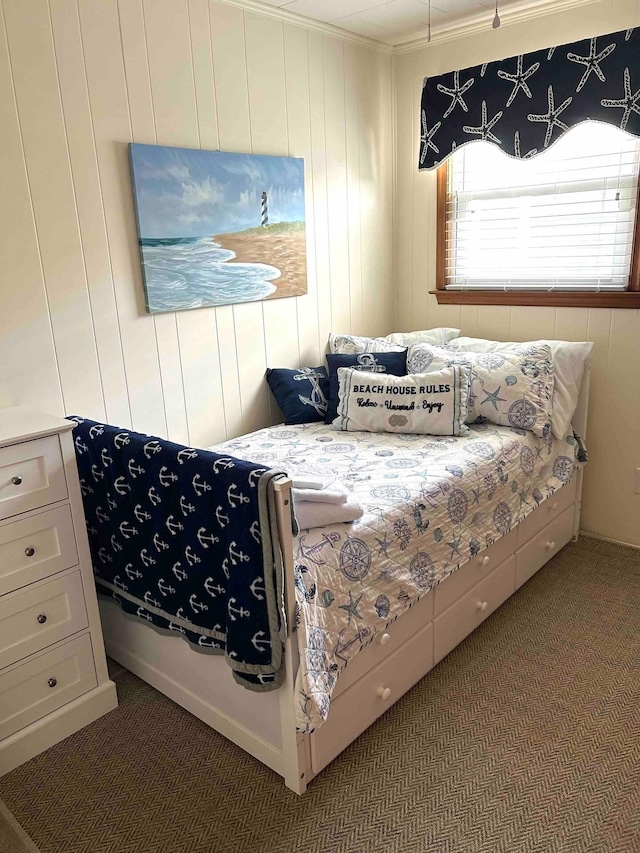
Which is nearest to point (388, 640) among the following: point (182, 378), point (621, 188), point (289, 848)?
point (289, 848)

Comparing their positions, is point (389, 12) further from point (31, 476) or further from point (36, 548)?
point (36, 548)

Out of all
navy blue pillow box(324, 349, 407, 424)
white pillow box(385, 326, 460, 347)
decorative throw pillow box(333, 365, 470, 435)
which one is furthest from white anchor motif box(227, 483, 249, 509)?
white pillow box(385, 326, 460, 347)

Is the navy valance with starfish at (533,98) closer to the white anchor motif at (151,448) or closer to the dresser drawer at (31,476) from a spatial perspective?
the white anchor motif at (151,448)

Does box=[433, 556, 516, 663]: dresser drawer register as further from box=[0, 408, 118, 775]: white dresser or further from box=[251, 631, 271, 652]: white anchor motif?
box=[0, 408, 118, 775]: white dresser

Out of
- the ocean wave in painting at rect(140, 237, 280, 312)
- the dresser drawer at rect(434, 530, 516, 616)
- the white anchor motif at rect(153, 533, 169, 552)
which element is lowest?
the dresser drawer at rect(434, 530, 516, 616)

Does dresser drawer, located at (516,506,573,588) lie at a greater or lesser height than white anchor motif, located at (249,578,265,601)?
lesser

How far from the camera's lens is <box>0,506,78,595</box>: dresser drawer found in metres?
1.79

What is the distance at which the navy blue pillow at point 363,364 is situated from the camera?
2.91m

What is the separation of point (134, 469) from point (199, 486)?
295 millimetres

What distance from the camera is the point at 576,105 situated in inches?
105

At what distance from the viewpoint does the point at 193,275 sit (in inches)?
99.1

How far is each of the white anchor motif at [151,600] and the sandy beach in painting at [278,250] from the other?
1361mm

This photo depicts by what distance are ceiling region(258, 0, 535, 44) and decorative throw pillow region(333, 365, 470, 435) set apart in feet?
4.94

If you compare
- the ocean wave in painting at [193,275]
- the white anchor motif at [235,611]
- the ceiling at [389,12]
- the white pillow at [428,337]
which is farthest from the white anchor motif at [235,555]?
the ceiling at [389,12]
